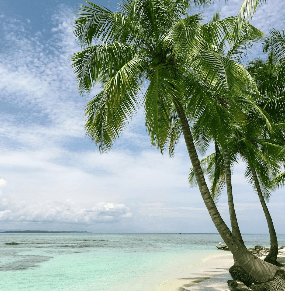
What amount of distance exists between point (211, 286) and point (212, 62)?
662 cm

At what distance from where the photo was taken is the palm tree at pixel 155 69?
708cm

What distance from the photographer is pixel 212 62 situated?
7246 millimetres

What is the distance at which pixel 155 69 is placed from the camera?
305 inches

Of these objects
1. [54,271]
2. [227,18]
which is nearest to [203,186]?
[227,18]

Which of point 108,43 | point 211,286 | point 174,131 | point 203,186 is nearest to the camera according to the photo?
point 203,186

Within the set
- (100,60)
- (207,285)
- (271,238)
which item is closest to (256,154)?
(271,238)

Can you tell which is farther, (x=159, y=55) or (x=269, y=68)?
(x=269, y=68)

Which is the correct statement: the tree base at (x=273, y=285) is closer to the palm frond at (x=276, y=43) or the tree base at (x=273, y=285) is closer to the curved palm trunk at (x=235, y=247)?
the curved palm trunk at (x=235, y=247)

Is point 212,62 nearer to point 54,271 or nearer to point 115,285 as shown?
point 115,285

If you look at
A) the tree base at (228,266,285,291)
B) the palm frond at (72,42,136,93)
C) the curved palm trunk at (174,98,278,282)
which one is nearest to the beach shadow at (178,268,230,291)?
the tree base at (228,266,285,291)

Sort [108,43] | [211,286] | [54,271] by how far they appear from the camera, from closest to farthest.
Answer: [108,43]
[211,286]
[54,271]

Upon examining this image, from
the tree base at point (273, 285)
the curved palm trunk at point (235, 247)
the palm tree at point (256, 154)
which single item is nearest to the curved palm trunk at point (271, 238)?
the palm tree at point (256, 154)

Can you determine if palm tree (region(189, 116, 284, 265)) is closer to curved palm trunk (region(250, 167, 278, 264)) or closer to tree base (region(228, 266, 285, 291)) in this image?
curved palm trunk (region(250, 167, 278, 264))

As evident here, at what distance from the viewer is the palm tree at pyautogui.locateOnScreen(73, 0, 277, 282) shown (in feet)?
23.2
